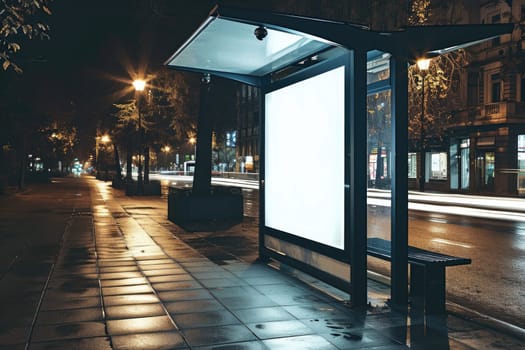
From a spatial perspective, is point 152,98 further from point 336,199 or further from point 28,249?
point 336,199

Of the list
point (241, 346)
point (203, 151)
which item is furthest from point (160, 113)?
point (241, 346)

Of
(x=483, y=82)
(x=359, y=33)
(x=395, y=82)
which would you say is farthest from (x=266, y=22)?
(x=483, y=82)

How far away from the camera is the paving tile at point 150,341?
16.4 feet

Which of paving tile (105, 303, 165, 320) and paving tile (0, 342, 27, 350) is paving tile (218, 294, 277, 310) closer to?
paving tile (105, 303, 165, 320)

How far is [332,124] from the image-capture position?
271 inches

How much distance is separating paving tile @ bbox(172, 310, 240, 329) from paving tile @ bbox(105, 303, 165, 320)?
13.0 inches

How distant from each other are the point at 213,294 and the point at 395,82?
144 inches

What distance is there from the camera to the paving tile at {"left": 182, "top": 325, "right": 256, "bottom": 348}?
5.16m

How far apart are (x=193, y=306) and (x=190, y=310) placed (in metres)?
0.19

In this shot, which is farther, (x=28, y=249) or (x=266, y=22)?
(x=28, y=249)

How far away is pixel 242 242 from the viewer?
12.6m

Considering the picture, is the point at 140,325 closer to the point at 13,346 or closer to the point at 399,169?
the point at 13,346

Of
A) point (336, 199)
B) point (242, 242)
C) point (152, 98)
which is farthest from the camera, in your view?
point (152, 98)

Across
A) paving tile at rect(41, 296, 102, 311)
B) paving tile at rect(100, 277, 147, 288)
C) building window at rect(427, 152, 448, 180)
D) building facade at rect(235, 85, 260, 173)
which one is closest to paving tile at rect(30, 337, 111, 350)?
paving tile at rect(41, 296, 102, 311)
